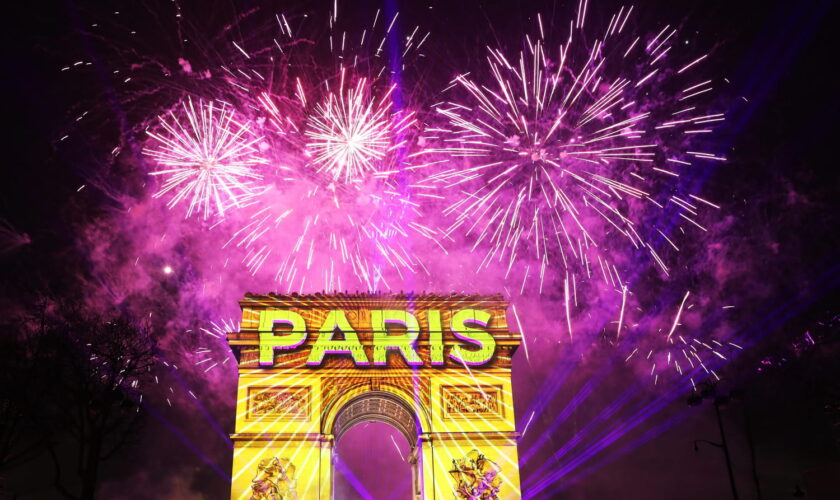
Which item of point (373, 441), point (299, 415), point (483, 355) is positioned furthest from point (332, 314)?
point (373, 441)

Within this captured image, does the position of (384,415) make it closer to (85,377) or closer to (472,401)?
(472,401)

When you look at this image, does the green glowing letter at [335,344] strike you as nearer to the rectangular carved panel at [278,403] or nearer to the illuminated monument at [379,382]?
the illuminated monument at [379,382]

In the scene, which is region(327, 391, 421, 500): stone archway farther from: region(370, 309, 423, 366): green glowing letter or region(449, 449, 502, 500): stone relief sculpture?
region(449, 449, 502, 500): stone relief sculpture

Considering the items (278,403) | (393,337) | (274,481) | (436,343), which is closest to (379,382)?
(393,337)

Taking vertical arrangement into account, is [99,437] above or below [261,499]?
above

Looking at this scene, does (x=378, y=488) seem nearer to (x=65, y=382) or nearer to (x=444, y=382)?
(x=444, y=382)

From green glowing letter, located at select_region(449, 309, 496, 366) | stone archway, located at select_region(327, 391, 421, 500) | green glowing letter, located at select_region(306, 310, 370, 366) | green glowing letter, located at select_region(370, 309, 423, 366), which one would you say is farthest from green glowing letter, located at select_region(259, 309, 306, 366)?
green glowing letter, located at select_region(449, 309, 496, 366)
